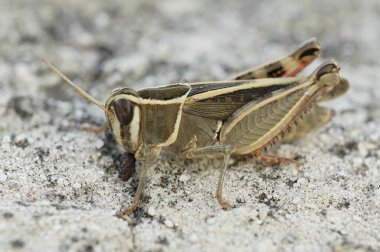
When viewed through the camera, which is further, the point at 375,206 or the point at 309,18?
the point at 309,18

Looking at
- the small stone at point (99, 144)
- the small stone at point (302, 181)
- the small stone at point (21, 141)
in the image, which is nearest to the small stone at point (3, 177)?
the small stone at point (21, 141)

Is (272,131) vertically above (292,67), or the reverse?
(292,67)

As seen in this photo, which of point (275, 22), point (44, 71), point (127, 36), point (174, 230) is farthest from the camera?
point (275, 22)

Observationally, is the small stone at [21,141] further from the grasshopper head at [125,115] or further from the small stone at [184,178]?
the small stone at [184,178]

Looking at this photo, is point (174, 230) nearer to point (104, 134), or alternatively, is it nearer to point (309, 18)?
point (104, 134)

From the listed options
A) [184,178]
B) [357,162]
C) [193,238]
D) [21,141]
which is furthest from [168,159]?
[357,162]

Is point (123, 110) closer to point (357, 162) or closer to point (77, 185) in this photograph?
point (77, 185)

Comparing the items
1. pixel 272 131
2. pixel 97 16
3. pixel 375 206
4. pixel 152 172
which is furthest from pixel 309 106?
pixel 97 16
